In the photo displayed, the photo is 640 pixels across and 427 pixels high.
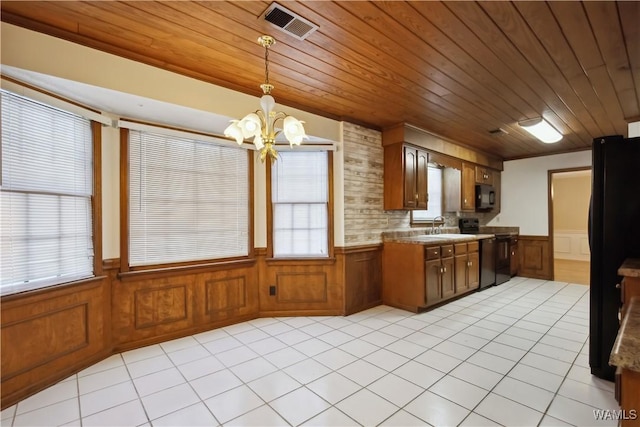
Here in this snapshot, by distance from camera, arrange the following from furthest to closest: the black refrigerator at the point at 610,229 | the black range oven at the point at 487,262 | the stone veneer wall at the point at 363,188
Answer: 1. the black range oven at the point at 487,262
2. the stone veneer wall at the point at 363,188
3. the black refrigerator at the point at 610,229

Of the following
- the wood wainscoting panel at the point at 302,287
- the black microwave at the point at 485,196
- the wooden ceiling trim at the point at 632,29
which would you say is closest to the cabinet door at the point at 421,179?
the wood wainscoting panel at the point at 302,287

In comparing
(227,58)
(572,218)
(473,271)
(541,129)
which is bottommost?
(473,271)

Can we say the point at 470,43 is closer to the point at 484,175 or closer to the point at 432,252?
the point at 432,252

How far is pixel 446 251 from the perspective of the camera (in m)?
4.26

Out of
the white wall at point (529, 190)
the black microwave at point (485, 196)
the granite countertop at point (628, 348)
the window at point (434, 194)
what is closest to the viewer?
the granite countertop at point (628, 348)

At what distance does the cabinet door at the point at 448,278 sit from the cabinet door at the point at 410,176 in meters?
0.96

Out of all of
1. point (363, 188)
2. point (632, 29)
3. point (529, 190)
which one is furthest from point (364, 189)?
point (529, 190)

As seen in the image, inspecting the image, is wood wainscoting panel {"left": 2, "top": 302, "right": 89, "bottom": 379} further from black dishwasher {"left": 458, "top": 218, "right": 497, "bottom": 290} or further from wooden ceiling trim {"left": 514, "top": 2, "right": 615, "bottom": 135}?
black dishwasher {"left": 458, "top": 218, "right": 497, "bottom": 290}

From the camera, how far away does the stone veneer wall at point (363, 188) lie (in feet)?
12.8

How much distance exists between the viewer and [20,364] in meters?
2.15

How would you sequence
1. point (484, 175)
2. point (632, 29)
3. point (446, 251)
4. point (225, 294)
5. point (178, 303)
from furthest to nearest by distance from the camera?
1. point (484, 175)
2. point (446, 251)
3. point (225, 294)
4. point (178, 303)
5. point (632, 29)

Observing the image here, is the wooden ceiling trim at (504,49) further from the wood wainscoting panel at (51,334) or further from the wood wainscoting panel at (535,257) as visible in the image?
the wood wainscoting panel at (51,334)

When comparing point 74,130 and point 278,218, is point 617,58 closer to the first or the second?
point 278,218

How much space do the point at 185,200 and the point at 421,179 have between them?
3.33 metres
